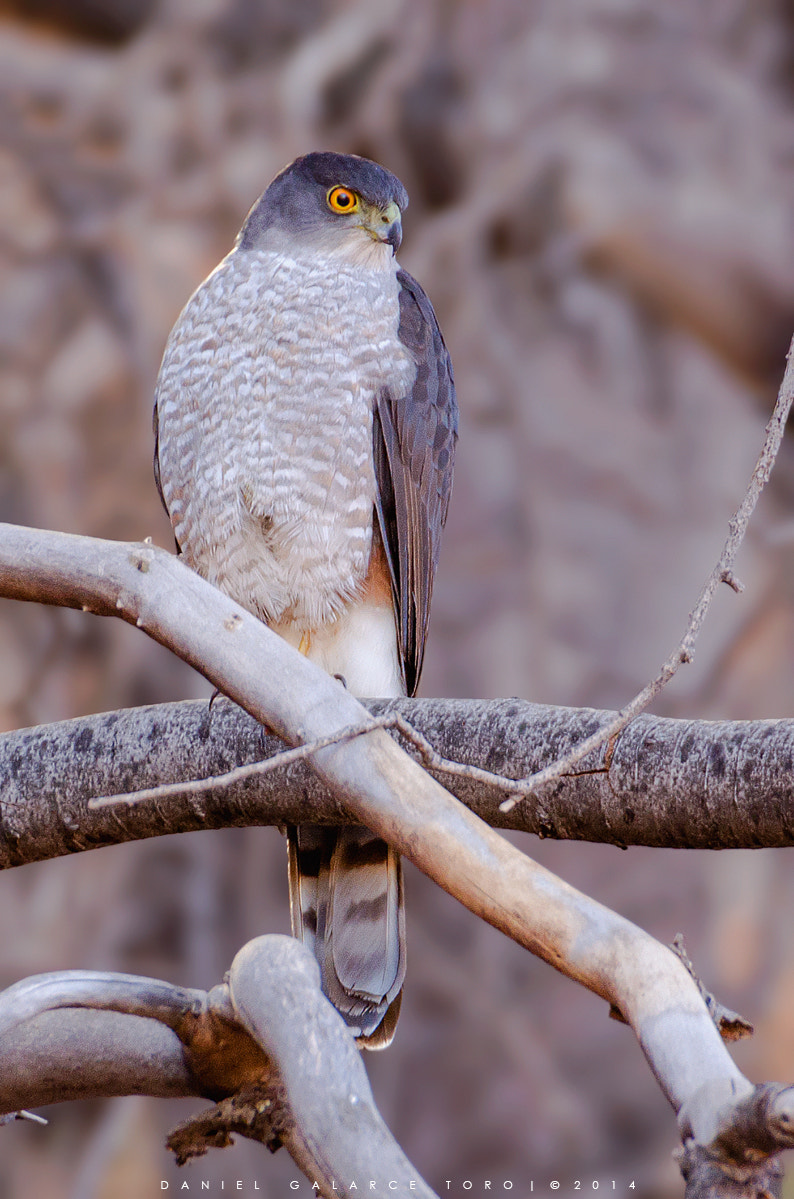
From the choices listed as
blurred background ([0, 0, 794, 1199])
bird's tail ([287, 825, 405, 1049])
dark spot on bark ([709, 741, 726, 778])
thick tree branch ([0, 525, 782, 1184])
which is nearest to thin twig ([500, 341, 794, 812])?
thick tree branch ([0, 525, 782, 1184])

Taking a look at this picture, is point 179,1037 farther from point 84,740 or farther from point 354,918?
point 354,918

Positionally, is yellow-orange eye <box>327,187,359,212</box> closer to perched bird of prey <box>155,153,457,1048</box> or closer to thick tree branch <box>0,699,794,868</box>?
perched bird of prey <box>155,153,457,1048</box>

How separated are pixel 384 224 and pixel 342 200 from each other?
0.09 m

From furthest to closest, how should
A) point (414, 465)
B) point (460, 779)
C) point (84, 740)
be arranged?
1. point (414, 465)
2. point (84, 740)
3. point (460, 779)

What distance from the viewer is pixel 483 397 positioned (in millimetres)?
3662

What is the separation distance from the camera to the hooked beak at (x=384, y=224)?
2014 mm

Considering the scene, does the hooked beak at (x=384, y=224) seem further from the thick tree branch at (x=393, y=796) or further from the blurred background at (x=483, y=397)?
the blurred background at (x=483, y=397)

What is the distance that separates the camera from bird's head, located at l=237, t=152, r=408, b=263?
201cm

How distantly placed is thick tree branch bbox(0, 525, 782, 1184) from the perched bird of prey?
2.65 ft

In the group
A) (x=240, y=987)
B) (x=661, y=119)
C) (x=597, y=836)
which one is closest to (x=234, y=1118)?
(x=240, y=987)

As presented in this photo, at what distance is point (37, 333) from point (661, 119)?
6.87 ft

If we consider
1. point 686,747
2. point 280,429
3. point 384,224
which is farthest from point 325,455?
point 686,747

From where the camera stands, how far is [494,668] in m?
3.50

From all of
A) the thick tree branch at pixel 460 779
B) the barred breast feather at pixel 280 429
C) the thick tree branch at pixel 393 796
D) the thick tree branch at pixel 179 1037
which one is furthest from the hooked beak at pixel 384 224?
the thick tree branch at pixel 179 1037
